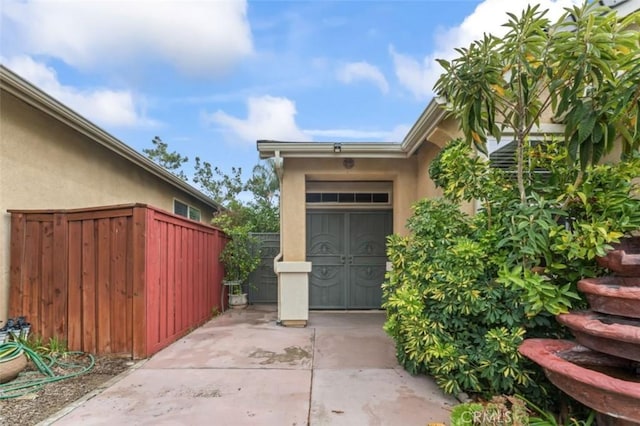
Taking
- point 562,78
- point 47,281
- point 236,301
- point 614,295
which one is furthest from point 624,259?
point 236,301

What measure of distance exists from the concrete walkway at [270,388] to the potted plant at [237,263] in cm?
283

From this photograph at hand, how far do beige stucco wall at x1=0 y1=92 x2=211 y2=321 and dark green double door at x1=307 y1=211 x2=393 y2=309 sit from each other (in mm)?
3799

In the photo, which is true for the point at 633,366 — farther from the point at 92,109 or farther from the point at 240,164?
the point at 240,164

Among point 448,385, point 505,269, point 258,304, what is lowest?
point 258,304

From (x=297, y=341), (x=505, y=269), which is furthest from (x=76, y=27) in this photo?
(x=505, y=269)

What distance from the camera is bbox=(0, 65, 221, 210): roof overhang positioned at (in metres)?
3.77

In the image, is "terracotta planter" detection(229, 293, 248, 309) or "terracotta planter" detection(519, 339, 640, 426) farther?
→ "terracotta planter" detection(229, 293, 248, 309)

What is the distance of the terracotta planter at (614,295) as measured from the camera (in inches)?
81.0

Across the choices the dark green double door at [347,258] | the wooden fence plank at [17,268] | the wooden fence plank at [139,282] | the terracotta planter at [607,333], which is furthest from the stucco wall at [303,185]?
the terracotta planter at [607,333]

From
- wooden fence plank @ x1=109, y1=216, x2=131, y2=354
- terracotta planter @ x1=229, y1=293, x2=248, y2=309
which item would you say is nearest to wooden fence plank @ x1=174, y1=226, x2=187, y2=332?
wooden fence plank @ x1=109, y1=216, x2=131, y2=354

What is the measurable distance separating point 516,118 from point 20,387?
512 cm

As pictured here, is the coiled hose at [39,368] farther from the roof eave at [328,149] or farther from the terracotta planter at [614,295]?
the terracotta planter at [614,295]

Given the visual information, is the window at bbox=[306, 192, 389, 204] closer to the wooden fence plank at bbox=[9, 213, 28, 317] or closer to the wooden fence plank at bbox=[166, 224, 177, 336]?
the wooden fence plank at bbox=[166, 224, 177, 336]

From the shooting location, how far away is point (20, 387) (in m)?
3.21
